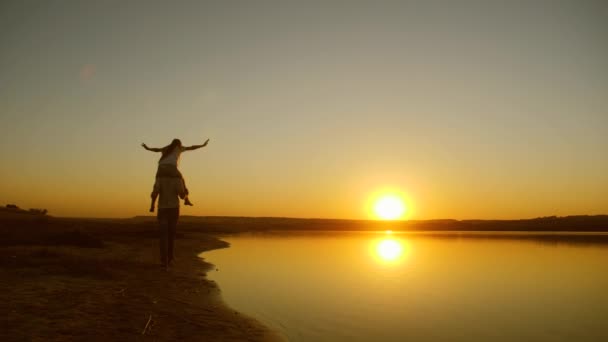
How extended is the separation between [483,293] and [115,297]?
30.9 ft

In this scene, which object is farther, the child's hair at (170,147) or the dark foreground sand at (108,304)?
the child's hair at (170,147)

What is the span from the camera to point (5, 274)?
994 cm

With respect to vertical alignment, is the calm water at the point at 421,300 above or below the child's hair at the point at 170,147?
below

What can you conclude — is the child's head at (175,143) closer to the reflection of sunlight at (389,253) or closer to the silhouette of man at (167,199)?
the silhouette of man at (167,199)

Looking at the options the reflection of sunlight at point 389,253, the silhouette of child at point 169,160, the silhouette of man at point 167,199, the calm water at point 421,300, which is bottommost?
the calm water at point 421,300

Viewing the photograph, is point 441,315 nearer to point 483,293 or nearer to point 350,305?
point 350,305

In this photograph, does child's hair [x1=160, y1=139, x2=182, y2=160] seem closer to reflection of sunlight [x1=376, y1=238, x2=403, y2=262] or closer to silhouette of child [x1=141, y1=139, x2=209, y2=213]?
silhouette of child [x1=141, y1=139, x2=209, y2=213]

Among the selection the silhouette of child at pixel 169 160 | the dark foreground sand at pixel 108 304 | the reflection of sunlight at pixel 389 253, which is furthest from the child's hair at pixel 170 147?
the reflection of sunlight at pixel 389 253

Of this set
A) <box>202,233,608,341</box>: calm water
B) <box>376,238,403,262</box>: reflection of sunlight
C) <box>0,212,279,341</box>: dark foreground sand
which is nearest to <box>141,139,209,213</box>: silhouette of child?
<box>0,212,279,341</box>: dark foreground sand

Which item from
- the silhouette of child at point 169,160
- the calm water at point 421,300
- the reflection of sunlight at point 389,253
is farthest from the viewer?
the reflection of sunlight at point 389,253

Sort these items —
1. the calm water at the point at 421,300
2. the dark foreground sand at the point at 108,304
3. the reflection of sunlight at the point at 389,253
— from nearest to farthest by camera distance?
the dark foreground sand at the point at 108,304
the calm water at the point at 421,300
the reflection of sunlight at the point at 389,253

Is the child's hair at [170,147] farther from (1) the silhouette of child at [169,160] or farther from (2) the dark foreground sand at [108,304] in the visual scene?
(2) the dark foreground sand at [108,304]

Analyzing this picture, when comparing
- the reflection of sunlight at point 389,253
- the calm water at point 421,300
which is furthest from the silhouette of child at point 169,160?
the reflection of sunlight at point 389,253

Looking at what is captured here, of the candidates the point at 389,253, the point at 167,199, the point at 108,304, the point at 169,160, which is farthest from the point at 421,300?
the point at 389,253
